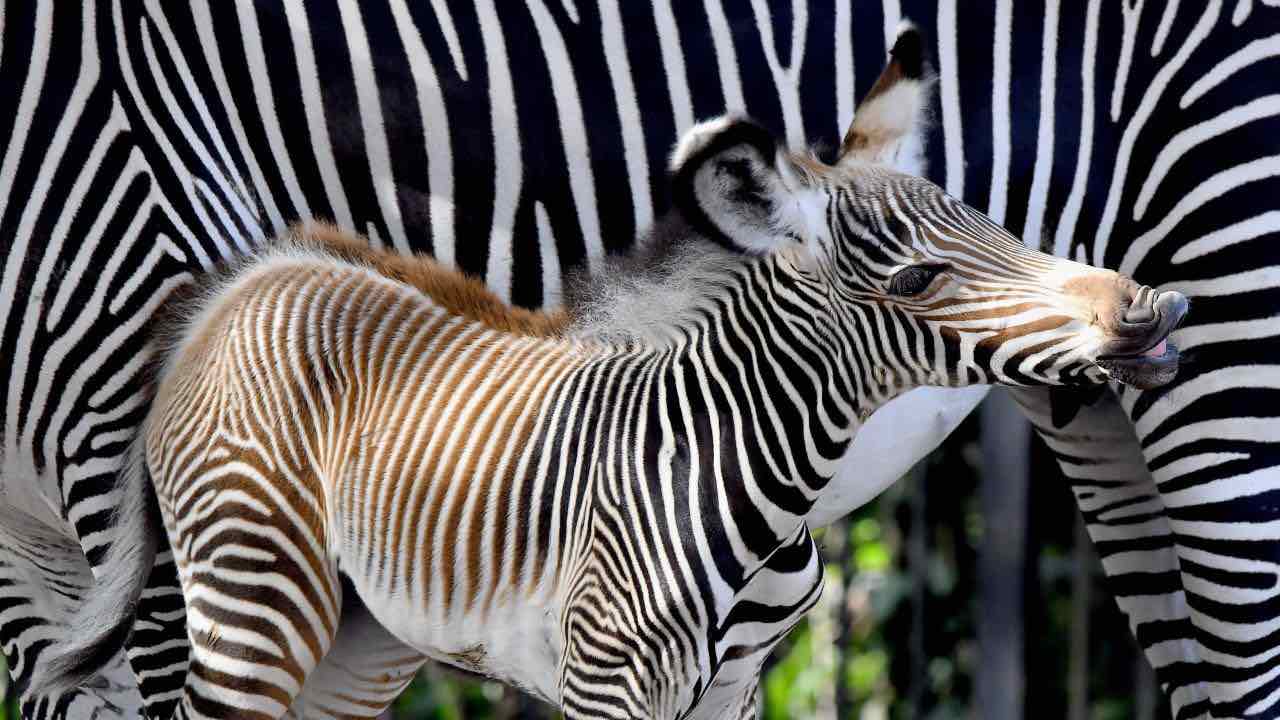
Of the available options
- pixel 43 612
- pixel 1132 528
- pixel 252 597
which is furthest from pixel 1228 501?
pixel 43 612

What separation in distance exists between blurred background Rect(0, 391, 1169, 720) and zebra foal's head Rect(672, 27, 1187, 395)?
152 centimetres

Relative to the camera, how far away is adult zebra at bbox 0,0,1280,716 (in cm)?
133

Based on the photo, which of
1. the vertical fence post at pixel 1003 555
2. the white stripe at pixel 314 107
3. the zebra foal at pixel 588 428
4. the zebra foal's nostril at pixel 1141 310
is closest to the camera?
the zebra foal's nostril at pixel 1141 310

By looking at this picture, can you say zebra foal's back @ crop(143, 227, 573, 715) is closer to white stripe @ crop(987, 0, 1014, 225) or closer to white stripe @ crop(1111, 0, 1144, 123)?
white stripe @ crop(987, 0, 1014, 225)

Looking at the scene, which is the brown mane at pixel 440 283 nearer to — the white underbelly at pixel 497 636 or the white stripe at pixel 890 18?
the white underbelly at pixel 497 636

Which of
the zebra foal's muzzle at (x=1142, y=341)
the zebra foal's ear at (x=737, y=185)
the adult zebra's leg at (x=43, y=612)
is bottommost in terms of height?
the adult zebra's leg at (x=43, y=612)

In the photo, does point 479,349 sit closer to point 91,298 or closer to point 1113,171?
point 91,298

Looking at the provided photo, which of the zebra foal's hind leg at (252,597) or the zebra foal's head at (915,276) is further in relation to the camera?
the zebra foal's hind leg at (252,597)

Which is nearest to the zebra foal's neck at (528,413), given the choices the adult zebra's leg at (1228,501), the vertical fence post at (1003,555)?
the adult zebra's leg at (1228,501)

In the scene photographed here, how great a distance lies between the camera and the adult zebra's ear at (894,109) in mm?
1142

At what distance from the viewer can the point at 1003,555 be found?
248 cm

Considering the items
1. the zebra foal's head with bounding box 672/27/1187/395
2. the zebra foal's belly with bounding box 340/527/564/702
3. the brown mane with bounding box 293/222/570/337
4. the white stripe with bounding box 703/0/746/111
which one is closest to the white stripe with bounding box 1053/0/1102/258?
the white stripe with bounding box 703/0/746/111

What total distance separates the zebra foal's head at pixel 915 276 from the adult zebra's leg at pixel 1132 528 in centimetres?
63

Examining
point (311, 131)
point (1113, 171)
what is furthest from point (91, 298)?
point (1113, 171)
